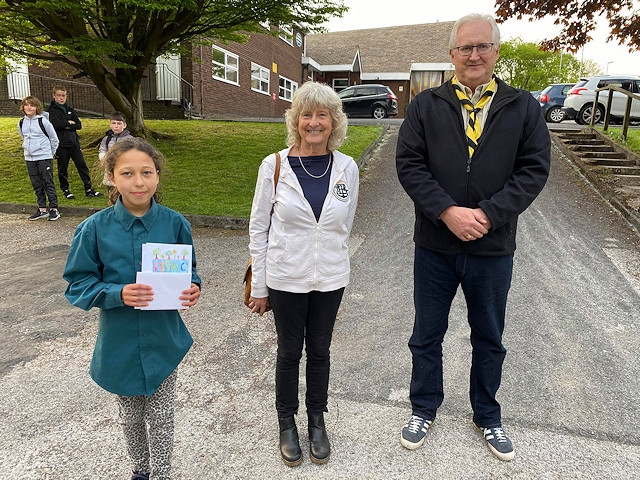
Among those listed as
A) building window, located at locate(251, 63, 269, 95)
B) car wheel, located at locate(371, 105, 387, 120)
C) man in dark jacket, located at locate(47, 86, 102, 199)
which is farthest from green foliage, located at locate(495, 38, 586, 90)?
man in dark jacket, located at locate(47, 86, 102, 199)

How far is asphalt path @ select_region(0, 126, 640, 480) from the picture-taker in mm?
2629

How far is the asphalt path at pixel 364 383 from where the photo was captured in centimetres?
263

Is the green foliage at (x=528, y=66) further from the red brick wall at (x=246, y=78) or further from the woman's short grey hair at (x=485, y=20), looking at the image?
the woman's short grey hair at (x=485, y=20)

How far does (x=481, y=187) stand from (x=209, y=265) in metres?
4.10

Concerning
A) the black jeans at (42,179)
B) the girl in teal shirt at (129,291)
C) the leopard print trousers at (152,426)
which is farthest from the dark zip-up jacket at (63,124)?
the leopard print trousers at (152,426)

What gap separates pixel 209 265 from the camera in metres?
5.98

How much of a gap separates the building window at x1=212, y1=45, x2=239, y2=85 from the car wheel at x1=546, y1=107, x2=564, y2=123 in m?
13.6

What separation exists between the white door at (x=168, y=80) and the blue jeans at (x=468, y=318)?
19.0m

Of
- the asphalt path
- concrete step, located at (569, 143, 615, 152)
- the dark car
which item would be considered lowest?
the asphalt path

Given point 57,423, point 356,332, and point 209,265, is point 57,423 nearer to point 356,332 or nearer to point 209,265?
point 356,332

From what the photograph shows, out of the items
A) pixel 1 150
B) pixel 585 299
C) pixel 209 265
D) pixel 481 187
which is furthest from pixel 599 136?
pixel 1 150

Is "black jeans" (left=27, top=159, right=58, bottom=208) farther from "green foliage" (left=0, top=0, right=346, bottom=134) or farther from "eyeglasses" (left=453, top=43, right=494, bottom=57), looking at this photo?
"eyeglasses" (left=453, top=43, right=494, bottom=57)

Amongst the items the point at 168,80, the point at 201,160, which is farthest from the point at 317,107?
the point at 168,80

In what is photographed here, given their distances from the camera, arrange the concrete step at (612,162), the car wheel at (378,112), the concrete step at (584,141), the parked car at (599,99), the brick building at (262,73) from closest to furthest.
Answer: the concrete step at (612,162) → the concrete step at (584,141) → the parked car at (599,99) → the brick building at (262,73) → the car wheel at (378,112)
